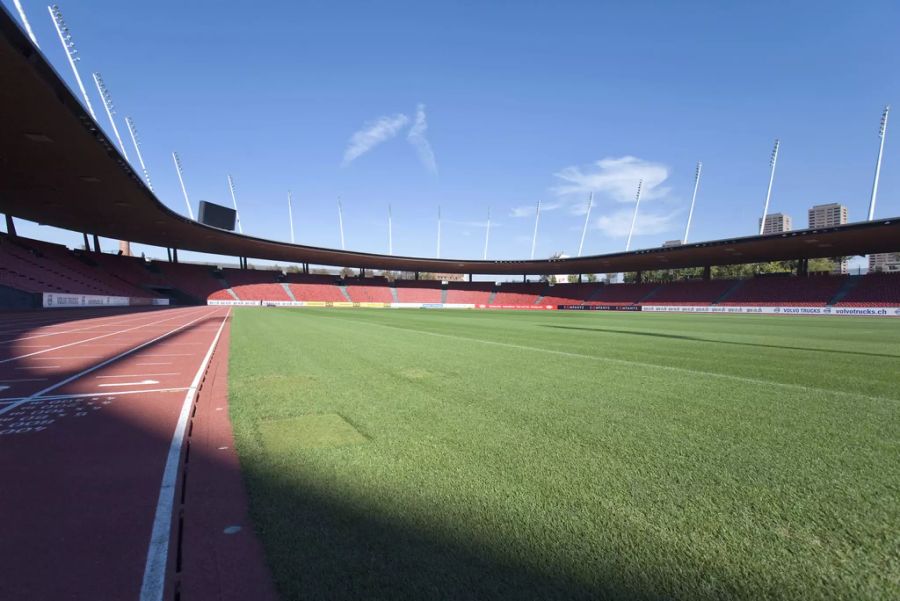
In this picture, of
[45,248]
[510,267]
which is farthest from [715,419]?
[510,267]

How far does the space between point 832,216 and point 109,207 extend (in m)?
128

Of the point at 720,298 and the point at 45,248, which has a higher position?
the point at 45,248

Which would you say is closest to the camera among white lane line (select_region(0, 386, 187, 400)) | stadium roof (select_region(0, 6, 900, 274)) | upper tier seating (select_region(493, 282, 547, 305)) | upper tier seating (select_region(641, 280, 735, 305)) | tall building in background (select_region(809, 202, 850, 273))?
white lane line (select_region(0, 386, 187, 400))

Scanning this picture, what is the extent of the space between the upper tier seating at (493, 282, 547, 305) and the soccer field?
208 ft

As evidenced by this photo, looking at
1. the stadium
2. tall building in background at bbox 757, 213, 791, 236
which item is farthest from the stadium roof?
tall building in background at bbox 757, 213, 791, 236

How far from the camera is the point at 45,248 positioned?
120ft

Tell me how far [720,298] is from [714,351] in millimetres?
45949

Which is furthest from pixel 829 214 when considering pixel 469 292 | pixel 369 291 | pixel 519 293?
pixel 369 291

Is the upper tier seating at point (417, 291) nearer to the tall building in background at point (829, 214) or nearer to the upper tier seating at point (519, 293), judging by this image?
the upper tier seating at point (519, 293)

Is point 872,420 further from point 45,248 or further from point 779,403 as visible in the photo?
point 45,248

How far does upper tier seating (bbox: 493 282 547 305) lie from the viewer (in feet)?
227

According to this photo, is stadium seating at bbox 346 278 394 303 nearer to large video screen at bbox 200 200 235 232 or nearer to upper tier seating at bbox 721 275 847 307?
large video screen at bbox 200 200 235 232

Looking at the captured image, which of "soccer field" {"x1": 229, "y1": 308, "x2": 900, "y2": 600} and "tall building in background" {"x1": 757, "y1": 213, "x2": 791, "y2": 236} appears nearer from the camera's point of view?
"soccer field" {"x1": 229, "y1": 308, "x2": 900, "y2": 600}

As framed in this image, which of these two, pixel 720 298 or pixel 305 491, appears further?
pixel 720 298
